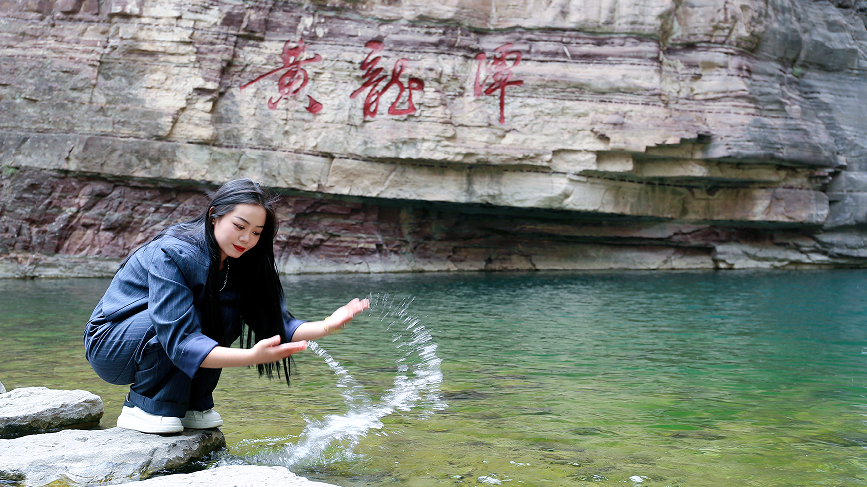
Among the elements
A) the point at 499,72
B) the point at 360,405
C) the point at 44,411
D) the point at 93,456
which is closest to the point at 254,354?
the point at 93,456

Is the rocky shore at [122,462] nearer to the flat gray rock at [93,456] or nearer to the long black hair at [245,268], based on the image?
the flat gray rock at [93,456]

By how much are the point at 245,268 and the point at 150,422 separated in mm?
610

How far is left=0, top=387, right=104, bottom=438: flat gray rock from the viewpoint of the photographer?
274cm

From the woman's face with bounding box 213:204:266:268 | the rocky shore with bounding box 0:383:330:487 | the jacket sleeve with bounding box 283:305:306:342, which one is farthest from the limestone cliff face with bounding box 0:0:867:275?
the woman's face with bounding box 213:204:266:268

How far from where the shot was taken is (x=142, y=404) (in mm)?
2406

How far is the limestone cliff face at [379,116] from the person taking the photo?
12.4m

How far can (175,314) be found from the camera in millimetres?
2182

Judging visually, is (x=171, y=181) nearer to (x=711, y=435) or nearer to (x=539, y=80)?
(x=539, y=80)

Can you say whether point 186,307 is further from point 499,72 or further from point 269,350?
point 499,72

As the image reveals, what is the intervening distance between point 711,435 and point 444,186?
1077 cm

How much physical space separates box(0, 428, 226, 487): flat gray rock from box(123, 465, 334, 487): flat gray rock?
0.71ft

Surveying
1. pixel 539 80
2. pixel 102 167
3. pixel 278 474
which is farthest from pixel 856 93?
pixel 278 474

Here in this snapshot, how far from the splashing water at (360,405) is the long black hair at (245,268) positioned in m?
0.50

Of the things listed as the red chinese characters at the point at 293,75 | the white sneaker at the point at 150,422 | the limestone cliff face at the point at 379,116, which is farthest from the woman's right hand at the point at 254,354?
the red chinese characters at the point at 293,75
